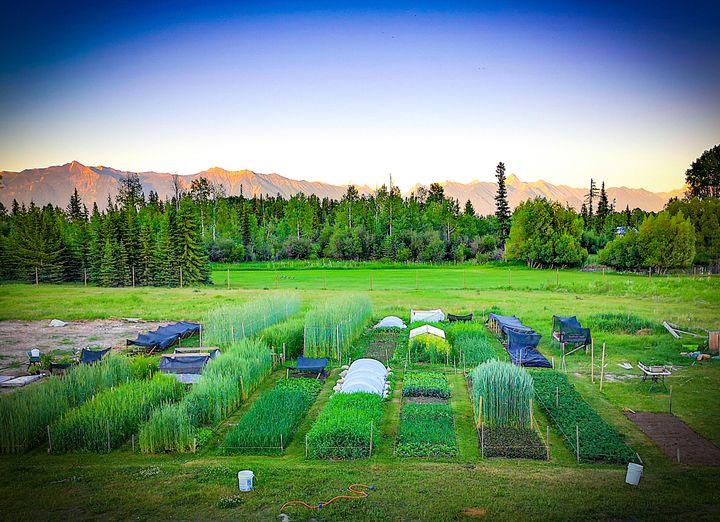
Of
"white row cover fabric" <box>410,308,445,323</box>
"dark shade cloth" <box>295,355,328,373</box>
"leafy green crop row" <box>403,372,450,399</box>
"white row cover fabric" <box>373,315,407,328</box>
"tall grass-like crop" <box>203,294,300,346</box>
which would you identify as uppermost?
"tall grass-like crop" <box>203,294,300,346</box>

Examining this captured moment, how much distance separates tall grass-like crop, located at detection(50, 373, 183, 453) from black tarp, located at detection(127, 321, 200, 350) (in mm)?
6703

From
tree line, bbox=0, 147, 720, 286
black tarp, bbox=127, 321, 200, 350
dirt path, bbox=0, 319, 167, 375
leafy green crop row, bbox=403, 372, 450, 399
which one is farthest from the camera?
tree line, bbox=0, 147, 720, 286

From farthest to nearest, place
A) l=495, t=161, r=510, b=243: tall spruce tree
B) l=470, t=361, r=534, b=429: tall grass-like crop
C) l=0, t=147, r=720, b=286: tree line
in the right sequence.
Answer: l=495, t=161, r=510, b=243: tall spruce tree → l=0, t=147, r=720, b=286: tree line → l=470, t=361, r=534, b=429: tall grass-like crop

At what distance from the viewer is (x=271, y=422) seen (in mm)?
12094

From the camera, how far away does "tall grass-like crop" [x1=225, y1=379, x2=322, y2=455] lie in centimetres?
1130

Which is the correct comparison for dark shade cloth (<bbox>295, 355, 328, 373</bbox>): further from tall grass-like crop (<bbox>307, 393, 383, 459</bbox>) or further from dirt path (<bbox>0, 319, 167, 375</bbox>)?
dirt path (<bbox>0, 319, 167, 375</bbox>)

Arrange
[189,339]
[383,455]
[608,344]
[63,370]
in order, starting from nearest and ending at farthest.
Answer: [383,455]
[63,370]
[608,344]
[189,339]

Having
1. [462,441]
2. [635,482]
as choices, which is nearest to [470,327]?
[462,441]

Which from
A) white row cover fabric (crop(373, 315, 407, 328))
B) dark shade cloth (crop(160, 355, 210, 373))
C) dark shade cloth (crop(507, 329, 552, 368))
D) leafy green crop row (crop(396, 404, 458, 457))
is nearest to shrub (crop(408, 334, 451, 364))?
dark shade cloth (crop(507, 329, 552, 368))

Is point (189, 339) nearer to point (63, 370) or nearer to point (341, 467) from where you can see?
point (63, 370)

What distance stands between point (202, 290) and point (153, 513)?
32.2 meters

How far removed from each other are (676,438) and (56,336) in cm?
2389

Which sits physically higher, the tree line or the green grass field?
the tree line

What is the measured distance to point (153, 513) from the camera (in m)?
8.59
